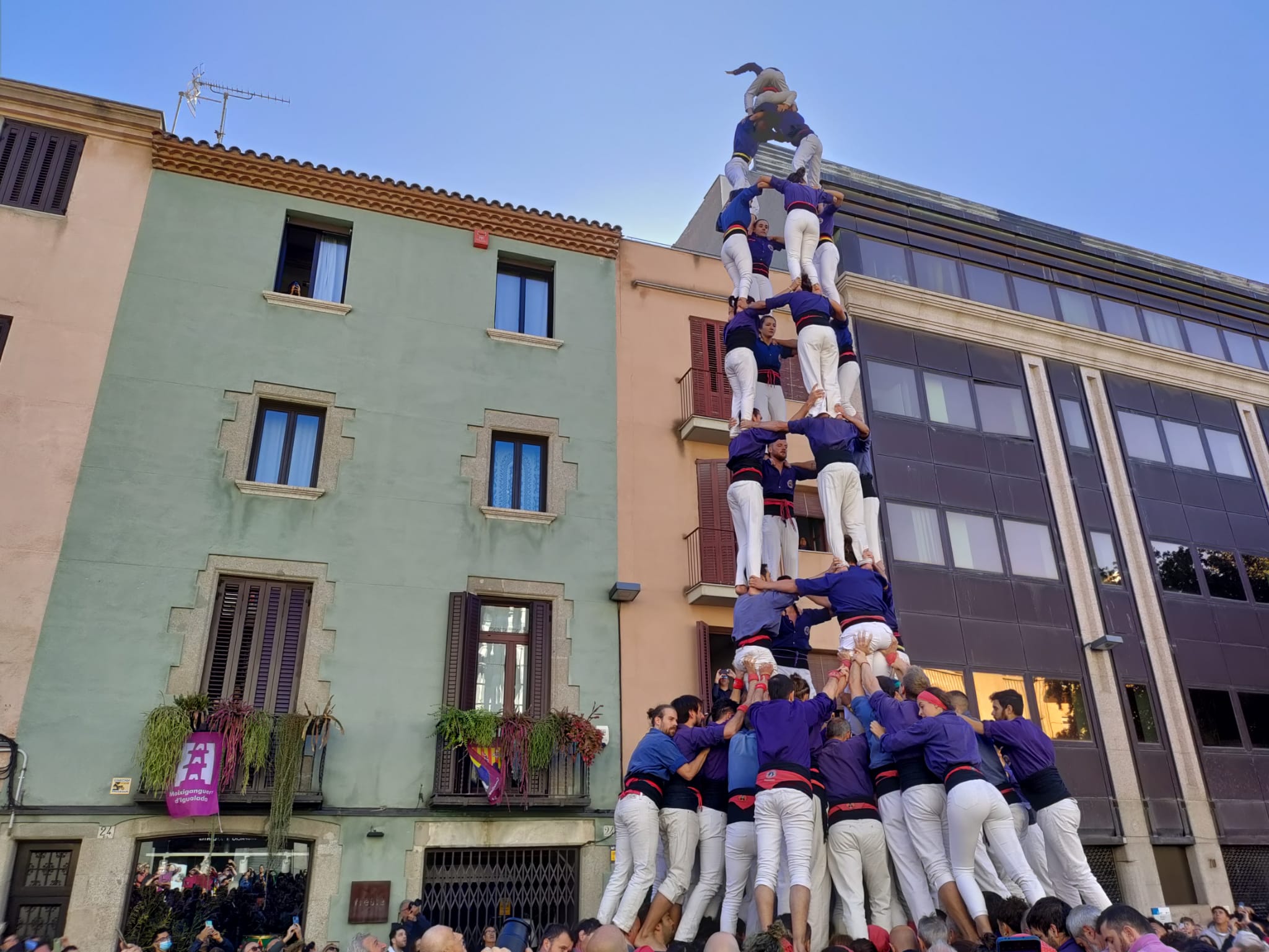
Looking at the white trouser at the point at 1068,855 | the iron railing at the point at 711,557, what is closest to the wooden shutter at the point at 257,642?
the iron railing at the point at 711,557

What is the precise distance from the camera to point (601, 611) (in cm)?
1616

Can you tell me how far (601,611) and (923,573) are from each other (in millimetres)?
6657

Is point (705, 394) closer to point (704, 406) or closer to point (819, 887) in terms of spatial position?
point (704, 406)

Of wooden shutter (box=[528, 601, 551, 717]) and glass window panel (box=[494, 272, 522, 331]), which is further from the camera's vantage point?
glass window panel (box=[494, 272, 522, 331])

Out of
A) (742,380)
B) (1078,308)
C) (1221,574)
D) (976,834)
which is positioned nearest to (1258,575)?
(1221,574)

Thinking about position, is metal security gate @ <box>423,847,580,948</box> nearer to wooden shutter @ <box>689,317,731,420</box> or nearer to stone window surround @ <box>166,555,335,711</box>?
stone window surround @ <box>166,555,335,711</box>

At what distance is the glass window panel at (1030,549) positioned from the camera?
19.9 meters

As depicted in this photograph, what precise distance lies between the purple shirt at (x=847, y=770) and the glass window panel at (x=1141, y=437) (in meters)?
16.7

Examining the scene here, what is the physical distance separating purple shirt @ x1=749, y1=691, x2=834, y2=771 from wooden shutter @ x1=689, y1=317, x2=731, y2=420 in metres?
10.1

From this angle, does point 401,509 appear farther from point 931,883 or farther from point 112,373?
point 931,883

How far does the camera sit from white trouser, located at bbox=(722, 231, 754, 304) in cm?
1307

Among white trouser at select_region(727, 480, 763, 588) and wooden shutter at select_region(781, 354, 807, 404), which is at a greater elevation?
wooden shutter at select_region(781, 354, 807, 404)

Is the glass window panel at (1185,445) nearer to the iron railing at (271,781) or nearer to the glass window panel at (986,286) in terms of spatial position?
the glass window panel at (986,286)

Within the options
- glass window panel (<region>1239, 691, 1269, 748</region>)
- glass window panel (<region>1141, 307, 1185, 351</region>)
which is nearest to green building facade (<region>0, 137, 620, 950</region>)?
glass window panel (<region>1239, 691, 1269, 748</region>)
